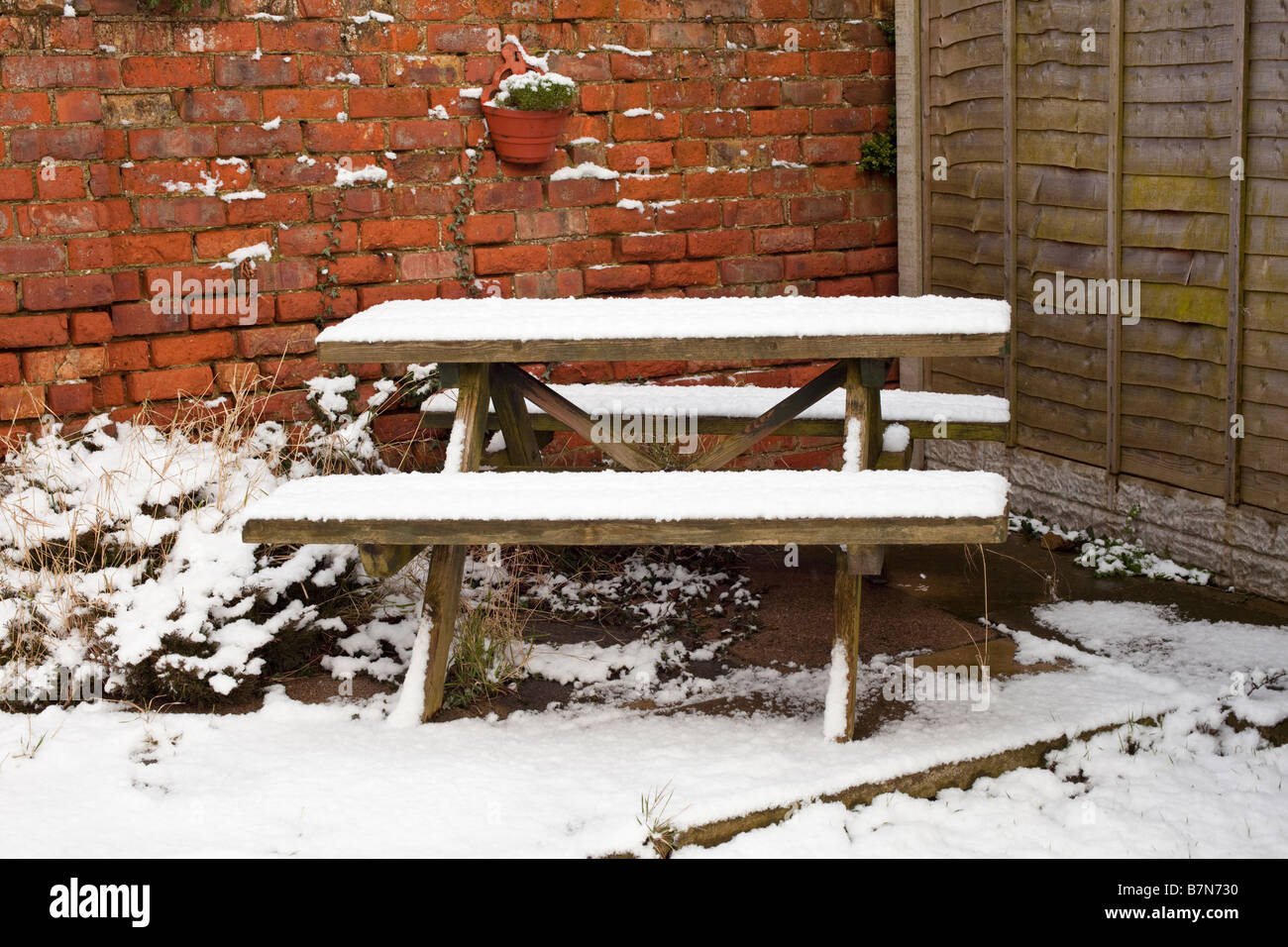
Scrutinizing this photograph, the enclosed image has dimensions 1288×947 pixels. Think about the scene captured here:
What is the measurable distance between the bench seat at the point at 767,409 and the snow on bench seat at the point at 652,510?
0.77 m

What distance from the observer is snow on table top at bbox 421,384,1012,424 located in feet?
11.9

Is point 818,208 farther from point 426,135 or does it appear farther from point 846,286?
point 426,135

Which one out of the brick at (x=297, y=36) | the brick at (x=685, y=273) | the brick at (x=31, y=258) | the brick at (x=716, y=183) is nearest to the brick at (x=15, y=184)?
the brick at (x=31, y=258)

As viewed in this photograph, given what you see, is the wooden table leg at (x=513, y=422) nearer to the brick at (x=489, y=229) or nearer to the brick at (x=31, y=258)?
the brick at (x=489, y=229)

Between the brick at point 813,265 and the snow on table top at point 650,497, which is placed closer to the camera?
the snow on table top at point 650,497

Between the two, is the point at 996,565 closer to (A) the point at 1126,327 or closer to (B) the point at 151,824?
(A) the point at 1126,327

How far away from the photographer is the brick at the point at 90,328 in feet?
12.0

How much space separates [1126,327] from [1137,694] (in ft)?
4.84

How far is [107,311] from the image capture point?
147 inches

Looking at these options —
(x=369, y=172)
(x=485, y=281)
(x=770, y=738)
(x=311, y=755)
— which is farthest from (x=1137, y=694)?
(x=369, y=172)

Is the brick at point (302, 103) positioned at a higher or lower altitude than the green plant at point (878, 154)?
higher

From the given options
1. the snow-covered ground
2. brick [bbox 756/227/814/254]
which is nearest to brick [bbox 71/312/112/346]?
the snow-covered ground

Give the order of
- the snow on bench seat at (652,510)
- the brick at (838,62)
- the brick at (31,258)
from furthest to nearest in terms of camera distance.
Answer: the brick at (838,62) < the brick at (31,258) < the snow on bench seat at (652,510)

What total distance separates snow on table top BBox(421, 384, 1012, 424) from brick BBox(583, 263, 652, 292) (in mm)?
663
